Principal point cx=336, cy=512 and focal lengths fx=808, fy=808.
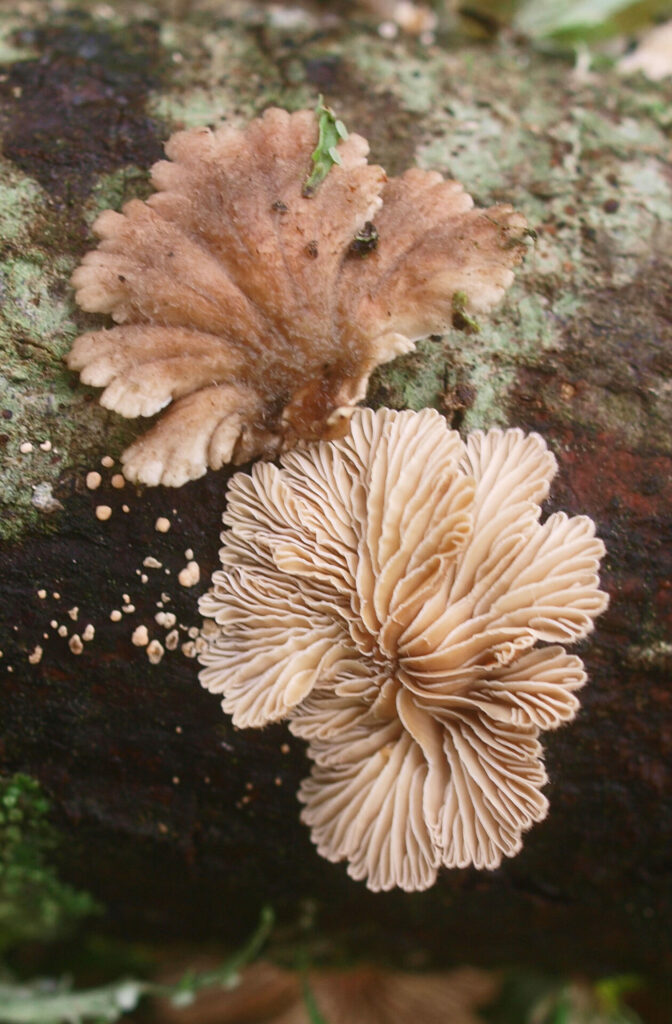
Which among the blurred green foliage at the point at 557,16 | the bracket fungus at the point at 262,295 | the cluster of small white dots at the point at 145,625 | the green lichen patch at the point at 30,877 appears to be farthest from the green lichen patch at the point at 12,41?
the green lichen patch at the point at 30,877

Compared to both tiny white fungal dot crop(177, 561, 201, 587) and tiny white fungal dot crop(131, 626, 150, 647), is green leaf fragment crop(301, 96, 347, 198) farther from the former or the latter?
tiny white fungal dot crop(131, 626, 150, 647)

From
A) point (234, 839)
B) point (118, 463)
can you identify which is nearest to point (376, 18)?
point (118, 463)

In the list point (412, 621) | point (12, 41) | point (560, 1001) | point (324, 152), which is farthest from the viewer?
point (560, 1001)

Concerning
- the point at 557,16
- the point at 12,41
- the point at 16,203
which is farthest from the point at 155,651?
the point at 557,16

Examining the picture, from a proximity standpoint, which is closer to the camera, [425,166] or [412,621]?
[412,621]

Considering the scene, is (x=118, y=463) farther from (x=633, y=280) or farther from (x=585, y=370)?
(x=633, y=280)

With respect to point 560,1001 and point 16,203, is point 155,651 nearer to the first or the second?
point 16,203
